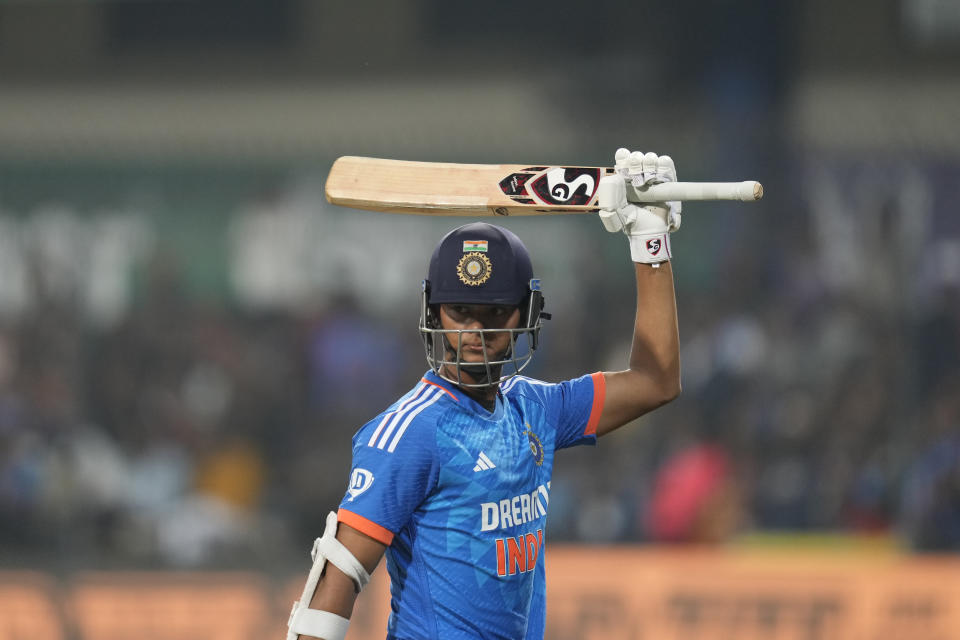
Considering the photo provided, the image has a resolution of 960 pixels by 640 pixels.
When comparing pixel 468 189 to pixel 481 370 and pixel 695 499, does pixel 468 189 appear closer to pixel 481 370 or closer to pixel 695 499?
pixel 481 370

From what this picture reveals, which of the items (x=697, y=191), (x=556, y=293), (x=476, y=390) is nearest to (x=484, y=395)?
(x=476, y=390)

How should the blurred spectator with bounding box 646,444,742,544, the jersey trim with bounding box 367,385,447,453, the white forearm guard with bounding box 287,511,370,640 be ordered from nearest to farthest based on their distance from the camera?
the white forearm guard with bounding box 287,511,370,640, the jersey trim with bounding box 367,385,447,453, the blurred spectator with bounding box 646,444,742,544

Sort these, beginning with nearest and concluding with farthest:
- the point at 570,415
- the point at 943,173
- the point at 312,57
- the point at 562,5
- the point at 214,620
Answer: the point at 570,415, the point at 214,620, the point at 943,173, the point at 562,5, the point at 312,57

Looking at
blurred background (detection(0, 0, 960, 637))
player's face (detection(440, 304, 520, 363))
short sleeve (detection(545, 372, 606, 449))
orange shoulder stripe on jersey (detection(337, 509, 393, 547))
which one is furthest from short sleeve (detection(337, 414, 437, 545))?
blurred background (detection(0, 0, 960, 637))

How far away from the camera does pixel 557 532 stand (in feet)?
23.6

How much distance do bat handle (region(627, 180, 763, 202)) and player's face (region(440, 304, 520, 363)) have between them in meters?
0.41

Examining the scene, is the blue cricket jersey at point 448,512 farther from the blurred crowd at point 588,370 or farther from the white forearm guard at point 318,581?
the blurred crowd at point 588,370

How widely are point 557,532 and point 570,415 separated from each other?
406 centimetres

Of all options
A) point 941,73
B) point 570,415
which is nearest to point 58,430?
point 570,415

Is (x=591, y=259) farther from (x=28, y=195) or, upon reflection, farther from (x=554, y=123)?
(x=28, y=195)

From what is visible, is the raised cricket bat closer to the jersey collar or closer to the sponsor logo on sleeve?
the jersey collar

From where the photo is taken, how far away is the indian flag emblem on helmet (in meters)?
2.93

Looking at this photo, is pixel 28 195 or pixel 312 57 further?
pixel 312 57

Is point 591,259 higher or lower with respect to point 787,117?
lower
